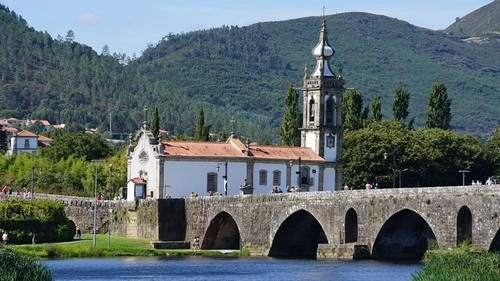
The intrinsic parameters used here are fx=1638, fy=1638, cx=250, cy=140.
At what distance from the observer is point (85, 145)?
161125 millimetres

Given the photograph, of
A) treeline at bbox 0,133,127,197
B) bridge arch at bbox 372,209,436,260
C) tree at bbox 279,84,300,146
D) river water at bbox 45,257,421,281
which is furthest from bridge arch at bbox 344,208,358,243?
tree at bbox 279,84,300,146

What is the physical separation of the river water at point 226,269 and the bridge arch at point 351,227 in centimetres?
301

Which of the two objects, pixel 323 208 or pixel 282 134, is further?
pixel 282 134

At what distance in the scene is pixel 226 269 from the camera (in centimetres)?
8675

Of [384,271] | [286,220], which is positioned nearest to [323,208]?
[286,220]

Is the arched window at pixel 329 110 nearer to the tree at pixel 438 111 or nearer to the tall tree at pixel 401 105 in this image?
the tree at pixel 438 111

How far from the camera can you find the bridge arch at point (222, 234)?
352 ft

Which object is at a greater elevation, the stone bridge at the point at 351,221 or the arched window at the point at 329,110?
the arched window at the point at 329,110

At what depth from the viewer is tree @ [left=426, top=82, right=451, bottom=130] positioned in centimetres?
14788

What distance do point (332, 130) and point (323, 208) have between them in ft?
92.2

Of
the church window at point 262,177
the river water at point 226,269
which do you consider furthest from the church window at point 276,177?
the river water at point 226,269

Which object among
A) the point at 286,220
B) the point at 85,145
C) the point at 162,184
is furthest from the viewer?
the point at 85,145

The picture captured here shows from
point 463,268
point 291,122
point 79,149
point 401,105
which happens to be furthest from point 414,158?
point 463,268

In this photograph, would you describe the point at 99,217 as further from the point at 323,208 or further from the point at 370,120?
the point at 370,120
